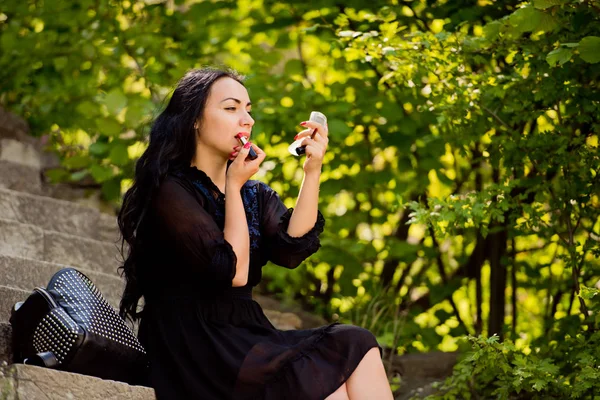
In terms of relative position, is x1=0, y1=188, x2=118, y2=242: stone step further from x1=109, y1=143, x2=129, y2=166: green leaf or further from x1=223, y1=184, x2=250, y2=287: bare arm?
x1=223, y1=184, x2=250, y2=287: bare arm

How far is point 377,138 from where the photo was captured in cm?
516

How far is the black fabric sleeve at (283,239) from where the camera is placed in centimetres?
321

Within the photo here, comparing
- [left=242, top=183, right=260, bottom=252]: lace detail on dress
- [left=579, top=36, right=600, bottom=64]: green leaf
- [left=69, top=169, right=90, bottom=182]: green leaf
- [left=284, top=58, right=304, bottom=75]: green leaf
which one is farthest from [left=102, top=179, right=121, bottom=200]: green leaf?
[left=579, top=36, right=600, bottom=64]: green leaf

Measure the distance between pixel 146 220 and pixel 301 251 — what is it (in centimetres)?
56

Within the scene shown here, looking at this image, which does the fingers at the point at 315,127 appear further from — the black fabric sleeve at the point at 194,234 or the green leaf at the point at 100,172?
the green leaf at the point at 100,172

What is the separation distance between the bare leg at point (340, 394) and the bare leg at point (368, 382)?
0.02 metres

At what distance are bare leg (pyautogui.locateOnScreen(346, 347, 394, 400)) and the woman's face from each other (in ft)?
3.03

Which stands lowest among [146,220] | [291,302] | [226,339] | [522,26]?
[291,302]

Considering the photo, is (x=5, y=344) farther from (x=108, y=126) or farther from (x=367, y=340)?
(x=108, y=126)

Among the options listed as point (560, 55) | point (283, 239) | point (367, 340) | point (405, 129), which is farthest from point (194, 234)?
point (405, 129)

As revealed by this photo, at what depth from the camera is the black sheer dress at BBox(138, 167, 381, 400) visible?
2.79 meters

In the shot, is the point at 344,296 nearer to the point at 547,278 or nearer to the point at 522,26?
the point at 547,278

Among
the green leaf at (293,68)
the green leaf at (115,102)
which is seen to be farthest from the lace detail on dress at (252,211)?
the green leaf at (293,68)

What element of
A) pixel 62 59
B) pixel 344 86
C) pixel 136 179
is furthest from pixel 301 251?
pixel 62 59
